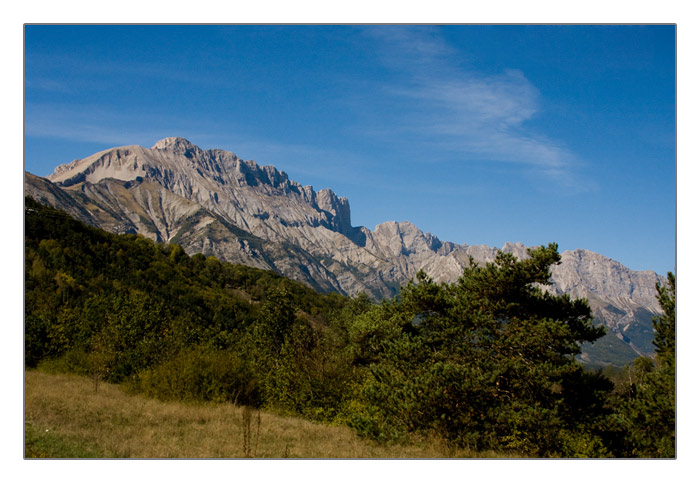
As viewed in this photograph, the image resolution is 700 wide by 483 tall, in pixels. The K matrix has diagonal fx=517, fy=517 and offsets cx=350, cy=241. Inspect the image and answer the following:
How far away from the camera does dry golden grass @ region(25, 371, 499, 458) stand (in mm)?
12477

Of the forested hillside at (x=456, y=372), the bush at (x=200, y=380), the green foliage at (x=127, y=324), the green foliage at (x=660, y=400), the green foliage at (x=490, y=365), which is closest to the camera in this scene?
the green foliage at (x=660, y=400)

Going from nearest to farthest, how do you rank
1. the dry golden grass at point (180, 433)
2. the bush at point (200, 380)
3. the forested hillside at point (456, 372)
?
the dry golden grass at point (180, 433) → the forested hillside at point (456, 372) → the bush at point (200, 380)

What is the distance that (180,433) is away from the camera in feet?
48.3

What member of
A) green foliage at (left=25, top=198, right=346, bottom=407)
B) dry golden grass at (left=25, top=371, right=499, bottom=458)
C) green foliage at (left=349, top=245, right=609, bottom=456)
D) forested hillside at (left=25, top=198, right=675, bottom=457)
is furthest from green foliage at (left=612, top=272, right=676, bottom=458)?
green foliage at (left=25, top=198, right=346, bottom=407)

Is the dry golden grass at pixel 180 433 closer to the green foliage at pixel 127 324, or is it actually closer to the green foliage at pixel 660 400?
the green foliage at pixel 127 324

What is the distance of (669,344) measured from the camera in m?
13.2

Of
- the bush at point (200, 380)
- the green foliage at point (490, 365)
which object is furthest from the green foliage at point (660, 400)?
the bush at point (200, 380)

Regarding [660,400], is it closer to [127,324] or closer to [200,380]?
[200,380]

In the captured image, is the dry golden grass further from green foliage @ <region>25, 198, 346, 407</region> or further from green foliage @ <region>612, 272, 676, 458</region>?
green foliage @ <region>612, 272, 676, 458</region>

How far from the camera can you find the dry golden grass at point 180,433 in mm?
12477
